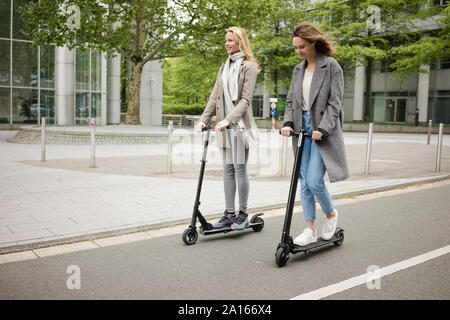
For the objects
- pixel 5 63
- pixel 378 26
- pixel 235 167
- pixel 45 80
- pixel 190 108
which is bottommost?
pixel 235 167

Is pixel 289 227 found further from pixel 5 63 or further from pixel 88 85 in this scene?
pixel 5 63

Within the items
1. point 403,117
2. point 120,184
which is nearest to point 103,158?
point 120,184

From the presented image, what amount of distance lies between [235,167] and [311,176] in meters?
0.94

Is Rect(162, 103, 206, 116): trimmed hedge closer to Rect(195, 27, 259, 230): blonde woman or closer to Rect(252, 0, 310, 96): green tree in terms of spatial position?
Rect(252, 0, 310, 96): green tree

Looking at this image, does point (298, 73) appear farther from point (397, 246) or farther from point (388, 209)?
point (388, 209)

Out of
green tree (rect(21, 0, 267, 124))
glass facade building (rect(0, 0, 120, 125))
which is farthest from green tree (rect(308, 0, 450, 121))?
glass facade building (rect(0, 0, 120, 125))

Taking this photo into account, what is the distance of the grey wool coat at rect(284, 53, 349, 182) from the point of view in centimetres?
376

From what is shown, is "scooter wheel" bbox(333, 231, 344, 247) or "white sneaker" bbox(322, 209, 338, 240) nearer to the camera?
"white sneaker" bbox(322, 209, 338, 240)

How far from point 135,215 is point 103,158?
6579mm

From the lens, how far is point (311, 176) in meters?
3.89

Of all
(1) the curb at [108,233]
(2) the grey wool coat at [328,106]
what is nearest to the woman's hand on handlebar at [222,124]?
(2) the grey wool coat at [328,106]

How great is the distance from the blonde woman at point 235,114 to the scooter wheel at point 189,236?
26 centimetres

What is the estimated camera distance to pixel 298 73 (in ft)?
12.9

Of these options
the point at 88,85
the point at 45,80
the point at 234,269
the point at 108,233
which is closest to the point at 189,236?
the point at 234,269
